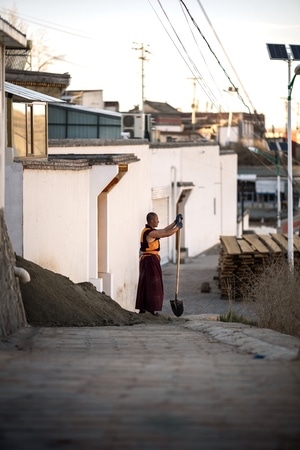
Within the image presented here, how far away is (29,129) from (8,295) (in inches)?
290

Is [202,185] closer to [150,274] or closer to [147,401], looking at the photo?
[150,274]

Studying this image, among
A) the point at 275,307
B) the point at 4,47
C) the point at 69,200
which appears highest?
the point at 4,47

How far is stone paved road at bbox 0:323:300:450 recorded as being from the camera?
5336 mm

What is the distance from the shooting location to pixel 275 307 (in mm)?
14422

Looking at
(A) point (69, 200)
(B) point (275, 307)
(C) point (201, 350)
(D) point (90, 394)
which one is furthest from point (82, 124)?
(D) point (90, 394)

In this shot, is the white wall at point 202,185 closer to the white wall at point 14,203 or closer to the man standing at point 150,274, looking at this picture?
the man standing at point 150,274

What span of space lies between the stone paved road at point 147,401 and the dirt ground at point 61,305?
12.2 ft

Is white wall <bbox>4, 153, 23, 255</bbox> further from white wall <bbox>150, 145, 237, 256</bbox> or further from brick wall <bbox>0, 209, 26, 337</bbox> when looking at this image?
white wall <bbox>150, 145, 237, 256</bbox>

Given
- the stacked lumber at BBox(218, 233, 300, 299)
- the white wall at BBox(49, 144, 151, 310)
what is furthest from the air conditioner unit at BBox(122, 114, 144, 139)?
the stacked lumber at BBox(218, 233, 300, 299)

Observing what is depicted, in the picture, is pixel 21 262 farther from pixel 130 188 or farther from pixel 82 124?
pixel 82 124

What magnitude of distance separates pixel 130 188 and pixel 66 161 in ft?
22.5

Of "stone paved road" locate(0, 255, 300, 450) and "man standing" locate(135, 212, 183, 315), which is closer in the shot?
"stone paved road" locate(0, 255, 300, 450)

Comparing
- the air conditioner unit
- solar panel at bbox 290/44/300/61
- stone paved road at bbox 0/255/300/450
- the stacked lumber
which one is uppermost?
solar panel at bbox 290/44/300/61

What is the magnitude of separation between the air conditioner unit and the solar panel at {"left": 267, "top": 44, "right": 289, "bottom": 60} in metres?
13.0
